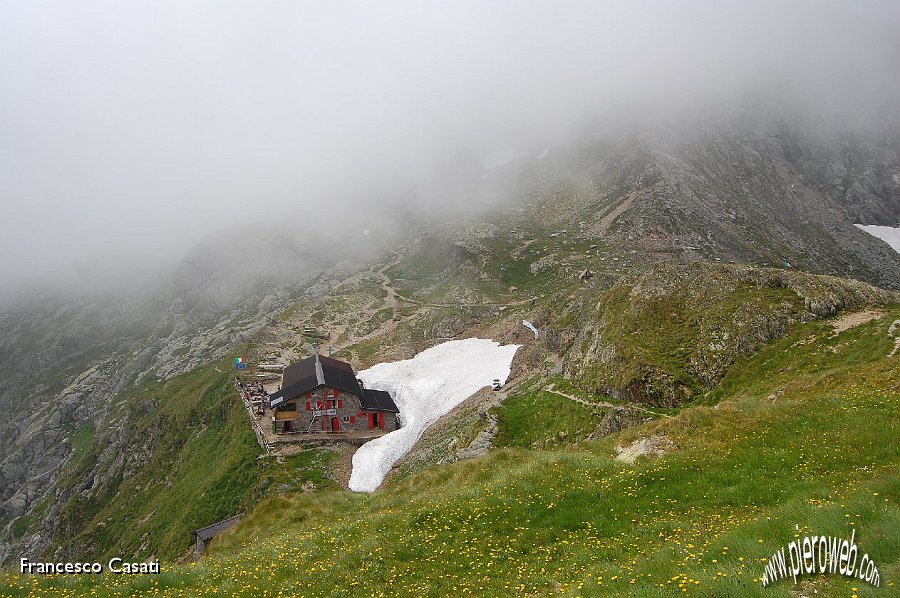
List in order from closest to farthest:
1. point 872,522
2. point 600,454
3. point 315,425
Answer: point 872,522 < point 600,454 < point 315,425

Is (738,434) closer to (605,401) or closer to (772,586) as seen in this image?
(772,586)

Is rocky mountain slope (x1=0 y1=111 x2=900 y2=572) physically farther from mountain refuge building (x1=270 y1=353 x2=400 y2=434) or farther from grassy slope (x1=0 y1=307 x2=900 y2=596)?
grassy slope (x1=0 y1=307 x2=900 y2=596)

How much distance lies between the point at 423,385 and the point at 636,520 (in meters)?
58.6

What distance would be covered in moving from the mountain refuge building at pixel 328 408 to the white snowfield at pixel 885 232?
187 metres

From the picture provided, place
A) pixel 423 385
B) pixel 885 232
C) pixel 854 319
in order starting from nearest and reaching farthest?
pixel 854 319 < pixel 423 385 < pixel 885 232

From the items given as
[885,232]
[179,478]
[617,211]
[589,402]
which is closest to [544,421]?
[589,402]

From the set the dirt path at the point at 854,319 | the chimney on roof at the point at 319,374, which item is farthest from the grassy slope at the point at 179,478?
the dirt path at the point at 854,319

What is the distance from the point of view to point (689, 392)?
3709cm

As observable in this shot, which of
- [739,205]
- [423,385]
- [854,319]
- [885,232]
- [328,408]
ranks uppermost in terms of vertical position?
[854,319]

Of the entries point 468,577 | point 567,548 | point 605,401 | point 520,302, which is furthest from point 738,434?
point 520,302

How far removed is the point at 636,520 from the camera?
16625 mm

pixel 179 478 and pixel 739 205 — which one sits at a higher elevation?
pixel 739 205

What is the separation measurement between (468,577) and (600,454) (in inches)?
501

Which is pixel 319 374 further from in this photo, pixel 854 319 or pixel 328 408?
pixel 854 319
